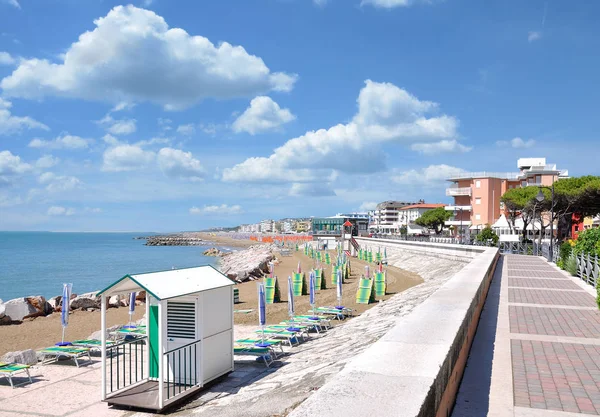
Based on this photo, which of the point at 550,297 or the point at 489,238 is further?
the point at 489,238

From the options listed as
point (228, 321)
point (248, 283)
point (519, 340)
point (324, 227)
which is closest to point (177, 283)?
point (228, 321)

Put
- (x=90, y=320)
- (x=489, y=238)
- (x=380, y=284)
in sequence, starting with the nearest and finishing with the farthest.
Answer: (x=90, y=320) → (x=380, y=284) → (x=489, y=238)

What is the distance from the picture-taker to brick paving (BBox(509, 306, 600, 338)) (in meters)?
8.27

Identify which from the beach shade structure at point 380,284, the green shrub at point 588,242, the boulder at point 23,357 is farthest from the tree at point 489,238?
the boulder at point 23,357

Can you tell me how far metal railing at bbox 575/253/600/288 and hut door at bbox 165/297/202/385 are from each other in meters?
11.9

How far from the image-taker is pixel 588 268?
53.1 ft

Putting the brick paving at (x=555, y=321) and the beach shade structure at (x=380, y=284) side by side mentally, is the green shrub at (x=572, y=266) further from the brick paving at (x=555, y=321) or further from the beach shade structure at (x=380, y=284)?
the brick paving at (x=555, y=321)

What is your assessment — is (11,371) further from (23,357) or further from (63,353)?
(23,357)

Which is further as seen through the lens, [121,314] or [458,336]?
[121,314]

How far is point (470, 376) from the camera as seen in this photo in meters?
5.78

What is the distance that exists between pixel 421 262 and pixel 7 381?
31.4m

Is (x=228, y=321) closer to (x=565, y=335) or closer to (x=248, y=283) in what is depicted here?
(x=565, y=335)

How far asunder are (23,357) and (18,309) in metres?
10.3

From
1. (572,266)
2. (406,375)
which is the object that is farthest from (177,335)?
(572,266)
